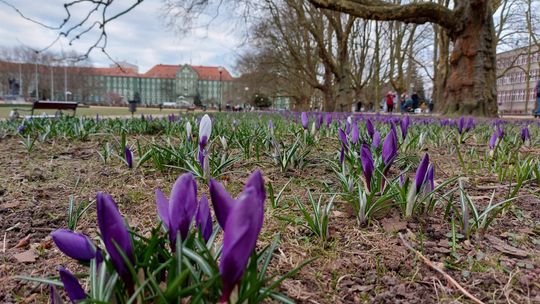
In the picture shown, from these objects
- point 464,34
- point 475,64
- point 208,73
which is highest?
point 208,73

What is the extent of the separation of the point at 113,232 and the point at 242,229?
0.25 m

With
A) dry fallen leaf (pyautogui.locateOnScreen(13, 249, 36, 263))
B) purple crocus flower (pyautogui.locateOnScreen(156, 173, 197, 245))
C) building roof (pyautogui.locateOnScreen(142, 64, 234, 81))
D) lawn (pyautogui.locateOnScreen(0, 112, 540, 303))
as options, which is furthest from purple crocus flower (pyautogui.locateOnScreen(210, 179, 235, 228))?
building roof (pyautogui.locateOnScreen(142, 64, 234, 81))

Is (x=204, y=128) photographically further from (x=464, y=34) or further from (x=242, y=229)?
(x=464, y=34)

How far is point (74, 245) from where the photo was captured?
27.6 inches

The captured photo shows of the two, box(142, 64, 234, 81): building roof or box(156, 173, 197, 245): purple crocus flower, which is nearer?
box(156, 173, 197, 245): purple crocus flower

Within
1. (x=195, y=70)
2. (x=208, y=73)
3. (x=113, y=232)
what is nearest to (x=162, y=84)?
(x=195, y=70)

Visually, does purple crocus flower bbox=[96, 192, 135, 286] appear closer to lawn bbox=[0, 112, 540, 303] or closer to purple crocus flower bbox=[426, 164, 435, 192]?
lawn bbox=[0, 112, 540, 303]

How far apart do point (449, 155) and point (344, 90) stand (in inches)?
→ 605

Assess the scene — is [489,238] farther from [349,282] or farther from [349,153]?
[349,153]

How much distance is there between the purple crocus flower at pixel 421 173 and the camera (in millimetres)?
1188

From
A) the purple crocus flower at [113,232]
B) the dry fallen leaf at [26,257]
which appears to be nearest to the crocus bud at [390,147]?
the purple crocus flower at [113,232]

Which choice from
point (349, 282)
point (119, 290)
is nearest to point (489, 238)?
point (349, 282)

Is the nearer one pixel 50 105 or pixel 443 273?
pixel 443 273

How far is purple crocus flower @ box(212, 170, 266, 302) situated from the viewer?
1.68ft
